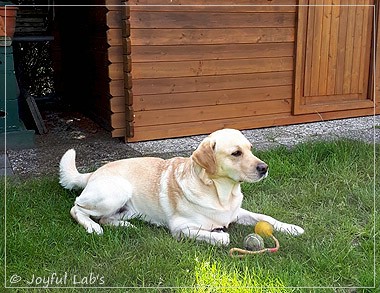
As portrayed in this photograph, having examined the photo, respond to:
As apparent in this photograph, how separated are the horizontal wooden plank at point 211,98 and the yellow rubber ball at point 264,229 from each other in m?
2.61

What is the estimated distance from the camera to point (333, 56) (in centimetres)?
626

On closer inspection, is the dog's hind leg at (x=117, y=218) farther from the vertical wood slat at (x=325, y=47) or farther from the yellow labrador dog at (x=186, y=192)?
the vertical wood slat at (x=325, y=47)

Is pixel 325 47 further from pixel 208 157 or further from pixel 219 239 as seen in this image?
pixel 219 239

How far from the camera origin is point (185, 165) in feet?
9.68

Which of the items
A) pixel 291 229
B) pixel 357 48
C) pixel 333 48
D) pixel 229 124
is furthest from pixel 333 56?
pixel 291 229

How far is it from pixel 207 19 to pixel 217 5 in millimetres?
188

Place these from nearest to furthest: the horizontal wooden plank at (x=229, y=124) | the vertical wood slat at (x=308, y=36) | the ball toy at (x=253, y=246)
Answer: the ball toy at (x=253, y=246) → the horizontal wooden plank at (x=229, y=124) → the vertical wood slat at (x=308, y=36)

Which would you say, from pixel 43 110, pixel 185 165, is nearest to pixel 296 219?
pixel 185 165

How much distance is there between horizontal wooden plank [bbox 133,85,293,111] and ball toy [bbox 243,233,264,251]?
109 inches

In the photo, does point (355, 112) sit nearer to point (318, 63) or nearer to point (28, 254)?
point (318, 63)

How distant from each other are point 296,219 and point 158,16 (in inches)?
110

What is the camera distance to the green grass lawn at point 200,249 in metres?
2.34

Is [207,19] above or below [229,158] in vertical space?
above

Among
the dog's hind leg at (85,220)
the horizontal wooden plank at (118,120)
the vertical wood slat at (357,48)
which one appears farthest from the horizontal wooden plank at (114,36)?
the vertical wood slat at (357,48)
